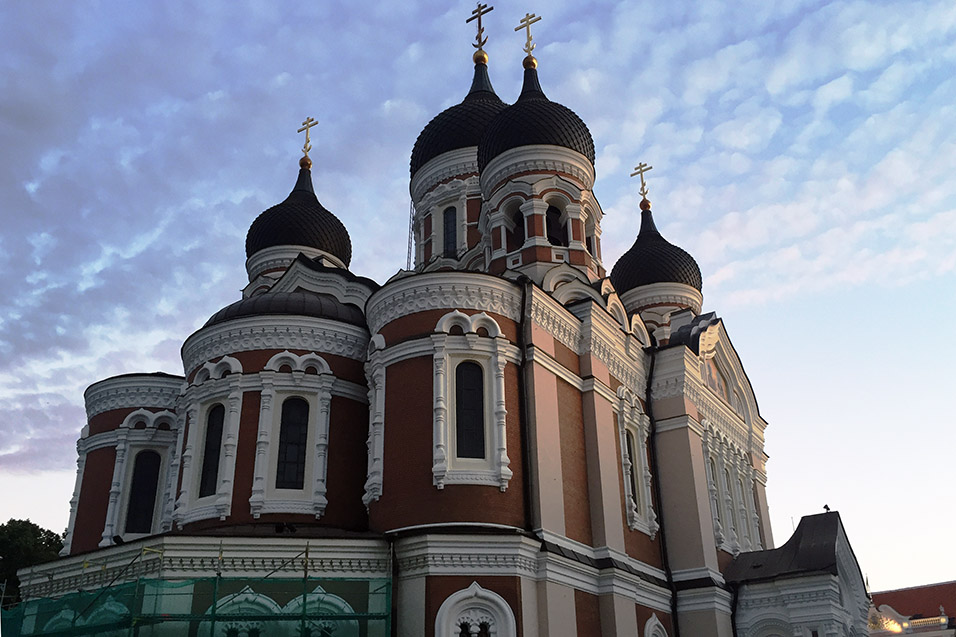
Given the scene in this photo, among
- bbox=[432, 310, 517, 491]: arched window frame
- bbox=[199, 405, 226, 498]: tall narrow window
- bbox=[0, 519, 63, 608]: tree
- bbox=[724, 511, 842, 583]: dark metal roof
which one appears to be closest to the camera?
bbox=[432, 310, 517, 491]: arched window frame

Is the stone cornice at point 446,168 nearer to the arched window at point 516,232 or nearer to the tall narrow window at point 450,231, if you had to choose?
the tall narrow window at point 450,231

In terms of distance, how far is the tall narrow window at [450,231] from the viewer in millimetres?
21922

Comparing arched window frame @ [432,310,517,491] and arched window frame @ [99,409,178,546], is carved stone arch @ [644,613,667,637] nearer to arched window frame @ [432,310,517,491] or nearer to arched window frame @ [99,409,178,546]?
arched window frame @ [432,310,517,491]

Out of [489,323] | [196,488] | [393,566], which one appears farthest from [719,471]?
[196,488]

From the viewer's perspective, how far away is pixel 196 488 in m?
14.7

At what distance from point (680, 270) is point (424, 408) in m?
13.7

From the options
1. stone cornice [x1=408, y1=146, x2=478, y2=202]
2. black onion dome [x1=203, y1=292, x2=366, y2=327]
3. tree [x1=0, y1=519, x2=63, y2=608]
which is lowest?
tree [x1=0, y1=519, x2=63, y2=608]

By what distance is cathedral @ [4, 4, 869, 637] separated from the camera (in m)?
12.1

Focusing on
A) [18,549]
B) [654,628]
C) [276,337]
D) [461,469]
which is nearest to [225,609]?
[461,469]

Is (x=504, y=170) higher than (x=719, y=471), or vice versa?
(x=504, y=170)

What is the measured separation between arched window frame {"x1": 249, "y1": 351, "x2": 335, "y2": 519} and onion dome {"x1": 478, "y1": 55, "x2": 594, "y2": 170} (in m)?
6.88

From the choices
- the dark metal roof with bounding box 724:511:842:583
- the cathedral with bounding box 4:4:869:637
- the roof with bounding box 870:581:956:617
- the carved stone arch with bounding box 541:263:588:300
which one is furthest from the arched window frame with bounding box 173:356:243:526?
the roof with bounding box 870:581:956:617

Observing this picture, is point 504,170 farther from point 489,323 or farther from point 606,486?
point 606,486

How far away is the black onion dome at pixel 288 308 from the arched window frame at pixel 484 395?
2.84m
